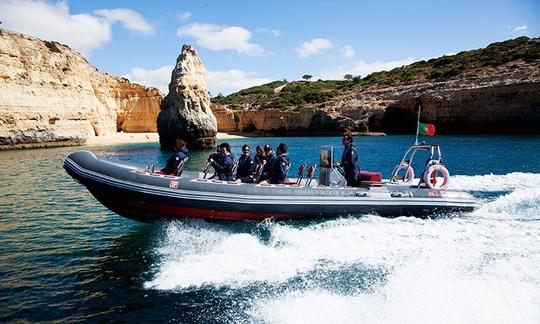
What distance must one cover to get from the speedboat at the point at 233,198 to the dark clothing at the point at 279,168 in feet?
1.53

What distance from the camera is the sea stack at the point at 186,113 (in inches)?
1400

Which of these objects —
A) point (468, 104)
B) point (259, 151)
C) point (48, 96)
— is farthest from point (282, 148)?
point (468, 104)

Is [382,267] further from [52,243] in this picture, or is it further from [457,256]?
[52,243]

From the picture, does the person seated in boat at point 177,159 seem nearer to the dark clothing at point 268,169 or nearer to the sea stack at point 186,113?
the dark clothing at point 268,169

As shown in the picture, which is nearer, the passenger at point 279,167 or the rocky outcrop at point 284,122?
the passenger at point 279,167

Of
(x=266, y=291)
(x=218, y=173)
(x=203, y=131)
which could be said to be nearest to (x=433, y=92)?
(x=203, y=131)

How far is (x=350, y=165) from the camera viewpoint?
943 cm

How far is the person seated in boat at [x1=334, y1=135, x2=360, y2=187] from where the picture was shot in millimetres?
9192

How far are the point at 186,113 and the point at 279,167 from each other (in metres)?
28.0

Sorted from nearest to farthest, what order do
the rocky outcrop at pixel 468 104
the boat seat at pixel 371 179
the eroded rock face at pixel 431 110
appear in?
the boat seat at pixel 371 179, the rocky outcrop at pixel 468 104, the eroded rock face at pixel 431 110

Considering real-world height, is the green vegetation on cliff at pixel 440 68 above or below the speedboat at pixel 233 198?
above

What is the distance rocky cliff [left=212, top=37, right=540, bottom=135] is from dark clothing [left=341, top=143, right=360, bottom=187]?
3993cm

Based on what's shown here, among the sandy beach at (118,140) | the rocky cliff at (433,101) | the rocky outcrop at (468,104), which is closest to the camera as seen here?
the rocky outcrop at (468,104)

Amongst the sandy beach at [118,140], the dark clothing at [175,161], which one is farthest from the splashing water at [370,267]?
the sandy beach at [118,140]
